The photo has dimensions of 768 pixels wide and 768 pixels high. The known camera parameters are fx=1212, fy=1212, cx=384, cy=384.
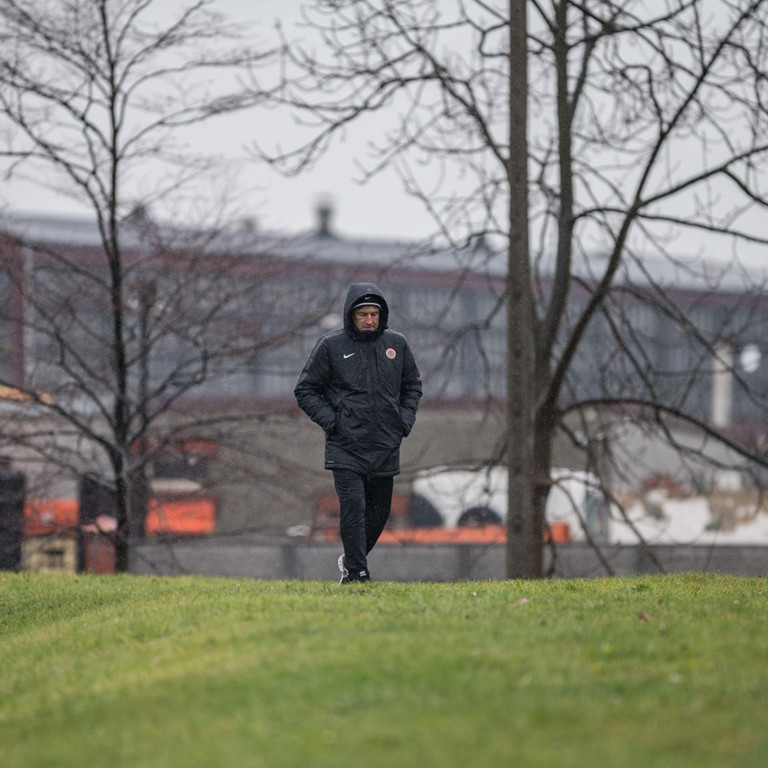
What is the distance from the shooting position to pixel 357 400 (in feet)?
27.6

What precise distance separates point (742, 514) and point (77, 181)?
18.9 meters

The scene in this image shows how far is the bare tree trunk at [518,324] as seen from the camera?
12742mm

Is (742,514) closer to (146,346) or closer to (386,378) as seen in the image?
(146,346)

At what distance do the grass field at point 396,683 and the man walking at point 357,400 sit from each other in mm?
758

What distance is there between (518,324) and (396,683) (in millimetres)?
7930

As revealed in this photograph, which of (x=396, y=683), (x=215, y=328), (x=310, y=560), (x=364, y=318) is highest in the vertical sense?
(x=215, y=328)

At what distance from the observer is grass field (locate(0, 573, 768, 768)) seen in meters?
4.38

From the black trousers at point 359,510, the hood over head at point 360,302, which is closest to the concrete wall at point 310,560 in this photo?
the black trousers at point 359,510

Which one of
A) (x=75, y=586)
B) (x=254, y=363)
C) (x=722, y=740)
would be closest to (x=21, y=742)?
(x=722, y=740)

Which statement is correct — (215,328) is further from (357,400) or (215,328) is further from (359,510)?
(359,510)

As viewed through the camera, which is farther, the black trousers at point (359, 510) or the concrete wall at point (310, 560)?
the concrete wall at point (310, 560)

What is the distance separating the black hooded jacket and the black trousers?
0.12 m

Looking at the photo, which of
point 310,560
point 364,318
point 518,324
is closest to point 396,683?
point 364,318

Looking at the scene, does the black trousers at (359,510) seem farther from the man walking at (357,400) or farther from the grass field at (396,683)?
the grass field at (396,683)
